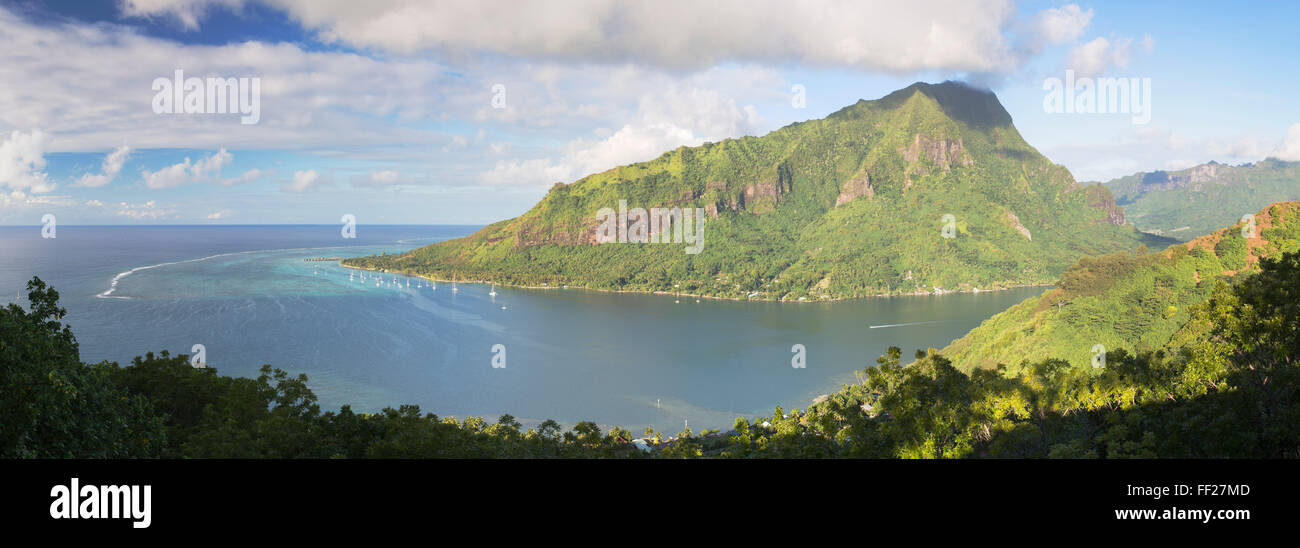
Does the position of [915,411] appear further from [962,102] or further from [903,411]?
[962,102]

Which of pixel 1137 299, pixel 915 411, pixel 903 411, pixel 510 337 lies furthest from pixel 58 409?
pixel 510 337

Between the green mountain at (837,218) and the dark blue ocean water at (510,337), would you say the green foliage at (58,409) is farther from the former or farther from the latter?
the green mountain at (837,218)

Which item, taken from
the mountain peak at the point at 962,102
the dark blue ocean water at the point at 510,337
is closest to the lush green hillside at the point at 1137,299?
the dark blue ocean water at the point at 510,337

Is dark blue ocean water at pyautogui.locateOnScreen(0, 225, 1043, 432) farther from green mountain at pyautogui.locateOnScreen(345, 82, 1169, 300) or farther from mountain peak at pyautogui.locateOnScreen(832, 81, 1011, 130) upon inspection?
mountain peak at pyautogui.locateOnScreen(832, 81, 1011, 130)

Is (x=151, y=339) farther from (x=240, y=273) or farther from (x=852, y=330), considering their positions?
(x=852, y=330)

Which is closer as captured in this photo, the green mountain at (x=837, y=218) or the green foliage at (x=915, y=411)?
the green foliage at (x=915, y=411)
